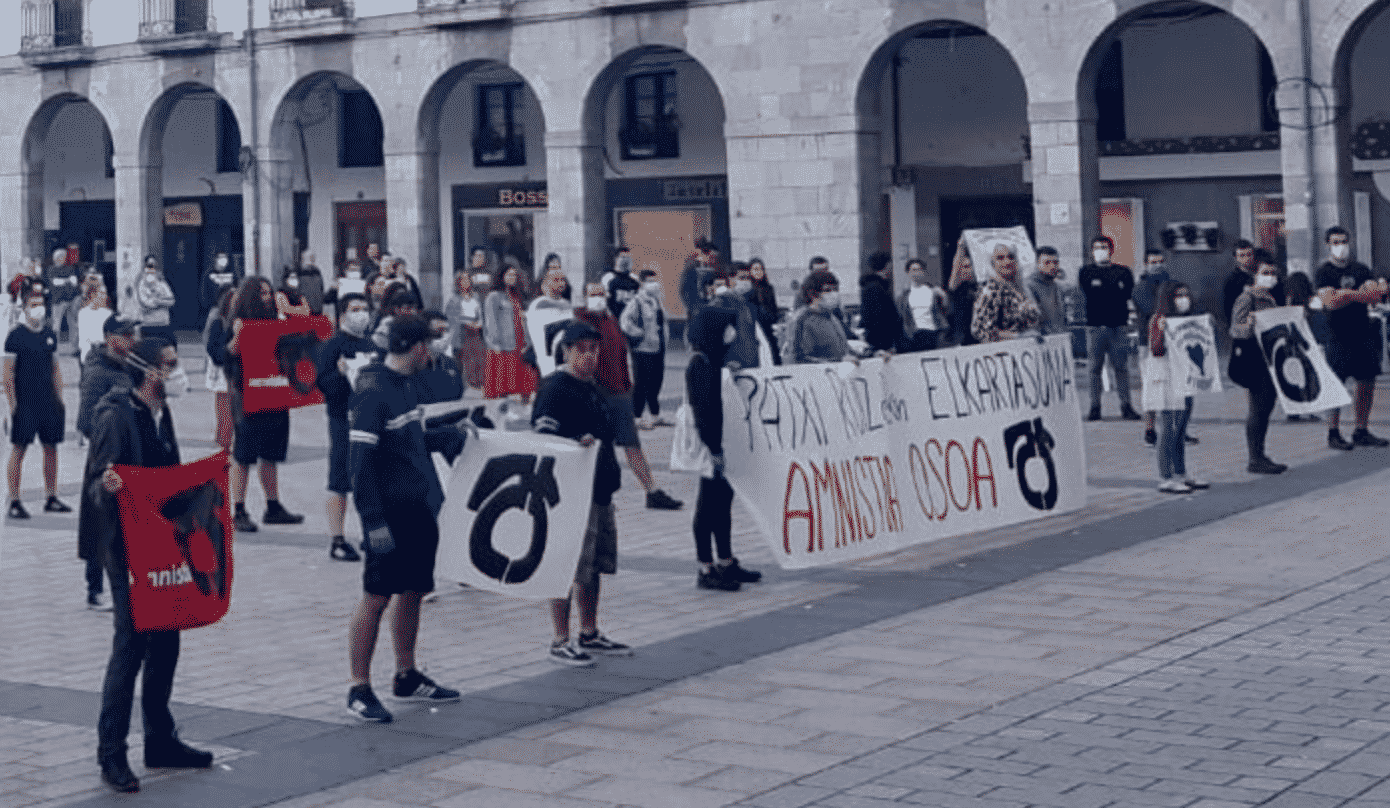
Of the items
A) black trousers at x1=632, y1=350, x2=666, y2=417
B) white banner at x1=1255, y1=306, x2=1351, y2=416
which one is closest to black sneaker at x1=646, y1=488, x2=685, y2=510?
white banner at x1=1255, y1=306, x2=1351, y2=416

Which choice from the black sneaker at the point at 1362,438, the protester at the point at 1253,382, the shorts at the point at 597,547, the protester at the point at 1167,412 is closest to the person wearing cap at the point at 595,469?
the shorts at the point at 597,547

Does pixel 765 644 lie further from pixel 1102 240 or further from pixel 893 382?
pixel 1102 240

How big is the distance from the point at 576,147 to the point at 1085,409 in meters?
11.3

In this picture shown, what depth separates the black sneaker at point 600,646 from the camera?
10922mm

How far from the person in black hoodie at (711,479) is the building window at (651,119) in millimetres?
24652

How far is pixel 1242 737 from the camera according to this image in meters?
8.73

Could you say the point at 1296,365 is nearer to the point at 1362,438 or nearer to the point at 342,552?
the point at 1362,438

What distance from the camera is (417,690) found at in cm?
996

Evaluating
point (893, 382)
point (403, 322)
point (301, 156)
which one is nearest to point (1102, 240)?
point (893, 382)

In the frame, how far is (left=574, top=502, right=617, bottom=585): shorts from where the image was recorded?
424 inches

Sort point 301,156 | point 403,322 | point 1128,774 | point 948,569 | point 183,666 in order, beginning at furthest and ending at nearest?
point 301,156
point 948,569
point 183,666
point 403,322
point 1128,774

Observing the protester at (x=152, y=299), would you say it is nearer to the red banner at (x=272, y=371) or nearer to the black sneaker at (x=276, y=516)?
the black sneaker at (x=276, y=516)

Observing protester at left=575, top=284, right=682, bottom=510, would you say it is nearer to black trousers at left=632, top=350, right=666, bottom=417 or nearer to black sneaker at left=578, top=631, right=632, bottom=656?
black sneaker at left=578, top=631, right=632, bottom=656

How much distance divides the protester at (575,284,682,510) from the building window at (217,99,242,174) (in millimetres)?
28225
